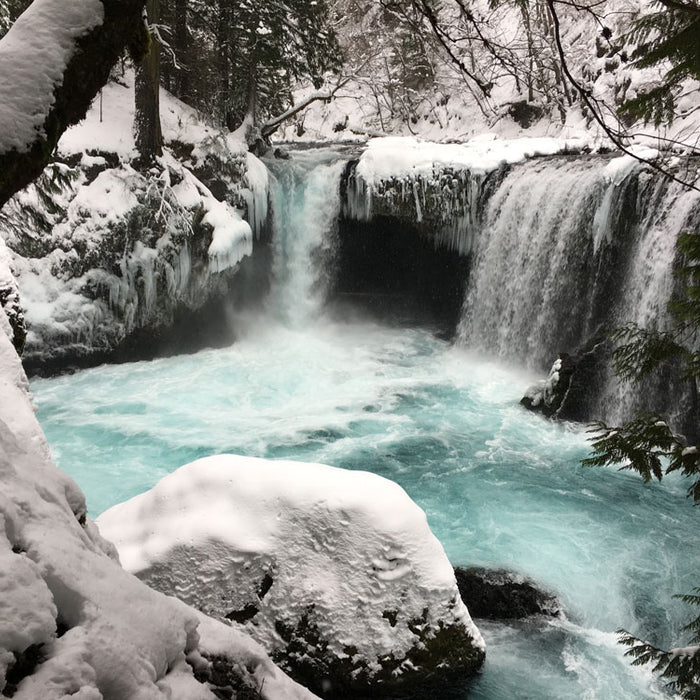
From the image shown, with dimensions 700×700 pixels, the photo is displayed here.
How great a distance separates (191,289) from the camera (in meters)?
12.8

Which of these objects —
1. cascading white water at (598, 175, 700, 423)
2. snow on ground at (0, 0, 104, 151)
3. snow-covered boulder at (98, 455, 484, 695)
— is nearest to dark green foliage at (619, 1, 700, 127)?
snow on ground at (0, 0, 104, 151)

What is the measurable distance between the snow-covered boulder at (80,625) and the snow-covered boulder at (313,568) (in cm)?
199

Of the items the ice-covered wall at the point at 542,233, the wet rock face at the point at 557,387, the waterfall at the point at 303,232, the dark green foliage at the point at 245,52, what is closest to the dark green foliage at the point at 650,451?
the ice-covered wall at the point at 542,233

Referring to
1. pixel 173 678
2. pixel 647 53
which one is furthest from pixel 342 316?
pixel 173 678

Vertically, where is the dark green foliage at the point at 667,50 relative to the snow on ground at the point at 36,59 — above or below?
above

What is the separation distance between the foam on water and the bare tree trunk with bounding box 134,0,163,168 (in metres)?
4.07

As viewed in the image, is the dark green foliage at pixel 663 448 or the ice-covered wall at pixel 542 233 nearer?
the dark green foliage at pixel 663 448

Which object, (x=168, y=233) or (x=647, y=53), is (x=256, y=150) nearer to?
(x=168, y=233)

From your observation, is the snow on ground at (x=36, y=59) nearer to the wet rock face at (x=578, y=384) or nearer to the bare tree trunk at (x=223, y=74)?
the wet rock face at (x=578, y=384)

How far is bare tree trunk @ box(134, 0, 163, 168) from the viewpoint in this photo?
12.1 m

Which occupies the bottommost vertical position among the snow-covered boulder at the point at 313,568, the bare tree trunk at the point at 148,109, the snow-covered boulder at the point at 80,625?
the snow-covered boulder at the point at 313,568

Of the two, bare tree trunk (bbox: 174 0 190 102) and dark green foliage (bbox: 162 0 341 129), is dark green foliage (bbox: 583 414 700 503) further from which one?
bare tree trunk (bbox: 174 0 190 102)

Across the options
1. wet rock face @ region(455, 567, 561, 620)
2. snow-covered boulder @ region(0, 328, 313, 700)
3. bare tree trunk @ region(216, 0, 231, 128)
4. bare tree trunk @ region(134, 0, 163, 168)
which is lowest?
wet rock face @ region(455, 567, 561, 620)

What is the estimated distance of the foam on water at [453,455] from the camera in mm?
5562
